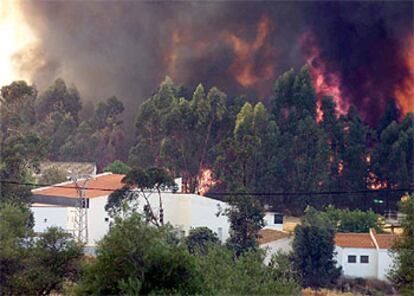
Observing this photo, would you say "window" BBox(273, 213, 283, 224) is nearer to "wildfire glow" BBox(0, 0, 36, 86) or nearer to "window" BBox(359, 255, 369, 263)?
"window" BBox(359, 255, 369, 263)

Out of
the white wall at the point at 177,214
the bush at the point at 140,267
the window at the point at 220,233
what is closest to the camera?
the bush at the point at 140,267

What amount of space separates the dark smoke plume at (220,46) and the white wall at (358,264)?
2187 centimetres

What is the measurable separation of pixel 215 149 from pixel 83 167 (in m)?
8.36

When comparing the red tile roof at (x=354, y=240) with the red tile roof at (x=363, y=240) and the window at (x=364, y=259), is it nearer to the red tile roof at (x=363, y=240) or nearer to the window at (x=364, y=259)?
the red tile roof at (x=363, y=240)

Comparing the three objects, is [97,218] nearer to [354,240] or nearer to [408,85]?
[354,240]

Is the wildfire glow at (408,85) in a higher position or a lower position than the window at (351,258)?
higher

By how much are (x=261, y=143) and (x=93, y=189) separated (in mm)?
9891

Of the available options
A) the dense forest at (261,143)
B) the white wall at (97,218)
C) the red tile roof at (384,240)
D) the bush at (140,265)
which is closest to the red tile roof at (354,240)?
the red tile roof at (384,240)

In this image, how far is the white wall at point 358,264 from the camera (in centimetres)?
2936

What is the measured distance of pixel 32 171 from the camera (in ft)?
111

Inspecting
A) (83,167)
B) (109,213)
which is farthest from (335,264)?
(83,167)

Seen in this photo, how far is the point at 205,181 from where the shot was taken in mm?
41531

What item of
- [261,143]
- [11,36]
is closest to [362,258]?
[261,143]

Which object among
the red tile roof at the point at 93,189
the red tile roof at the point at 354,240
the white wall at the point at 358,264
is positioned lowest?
the white wall at the point at 358,264
